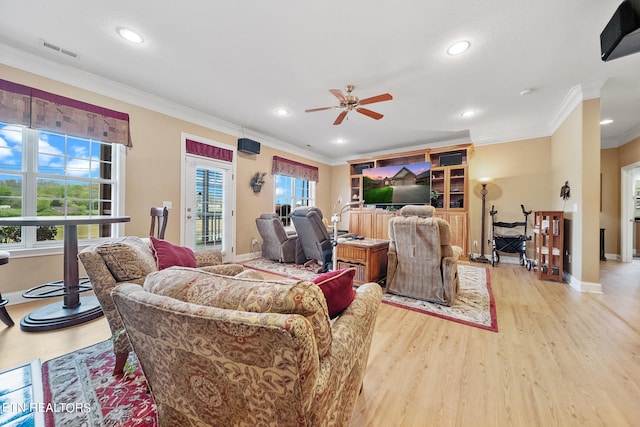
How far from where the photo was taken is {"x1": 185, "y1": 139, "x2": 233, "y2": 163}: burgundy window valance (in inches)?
161

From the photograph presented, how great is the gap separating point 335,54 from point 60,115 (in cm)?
328

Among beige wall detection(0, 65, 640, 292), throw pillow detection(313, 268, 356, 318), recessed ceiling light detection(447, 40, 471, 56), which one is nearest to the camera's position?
throw pillow detection(313, 268, 356, 318)

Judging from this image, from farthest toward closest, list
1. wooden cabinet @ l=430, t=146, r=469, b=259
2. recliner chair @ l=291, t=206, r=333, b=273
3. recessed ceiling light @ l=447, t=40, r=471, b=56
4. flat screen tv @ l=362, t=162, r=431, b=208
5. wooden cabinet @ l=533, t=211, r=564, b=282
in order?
flat screen tv @ l=362, t=162, r=431, b=208, wooden cabinet @ l=430, t=146, r=469, b=259, recliner chair @ l=291, t=206, r=333, b=273, wooden cabinet @ l=533, t=211, r=564, b=282, recessed ceiling light @ l=447, t=40, r=471, b=56

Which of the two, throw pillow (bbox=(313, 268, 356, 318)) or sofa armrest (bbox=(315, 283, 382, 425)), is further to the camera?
throw pillow (bbox=(313, 268, 356, 318))

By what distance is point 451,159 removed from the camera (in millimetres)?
5332

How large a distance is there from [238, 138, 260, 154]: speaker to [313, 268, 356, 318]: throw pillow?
432 centimetres

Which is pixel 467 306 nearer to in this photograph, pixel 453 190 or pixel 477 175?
pixel 453 190

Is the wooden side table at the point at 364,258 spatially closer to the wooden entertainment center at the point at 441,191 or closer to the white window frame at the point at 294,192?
the wooden entertainment center at the point at 441,191

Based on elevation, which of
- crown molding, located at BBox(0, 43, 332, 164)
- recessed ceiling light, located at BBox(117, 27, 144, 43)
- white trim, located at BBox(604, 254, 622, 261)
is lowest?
white trim, located at BBox(604, 254, 622, 261)

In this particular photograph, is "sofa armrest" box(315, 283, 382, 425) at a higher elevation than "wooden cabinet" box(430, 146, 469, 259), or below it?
below

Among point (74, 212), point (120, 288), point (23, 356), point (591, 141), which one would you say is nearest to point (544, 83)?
point (591, 141)

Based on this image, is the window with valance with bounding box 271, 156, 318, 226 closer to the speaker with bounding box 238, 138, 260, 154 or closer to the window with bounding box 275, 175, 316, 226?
the window with bounding box 275, 175, 316, 226

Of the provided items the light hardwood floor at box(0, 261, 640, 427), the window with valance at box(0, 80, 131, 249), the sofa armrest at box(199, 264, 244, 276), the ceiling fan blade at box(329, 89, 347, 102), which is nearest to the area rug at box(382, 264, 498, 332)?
the light hardwood floor at box(0, 261, 640, 427)

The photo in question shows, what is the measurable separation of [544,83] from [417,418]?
412 cm
